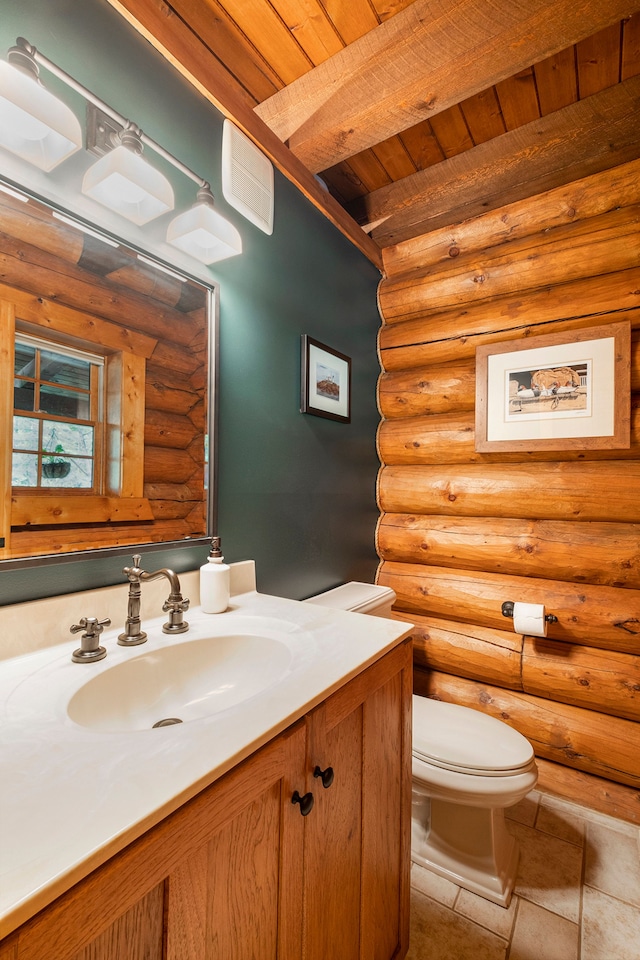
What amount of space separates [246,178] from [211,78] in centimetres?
26

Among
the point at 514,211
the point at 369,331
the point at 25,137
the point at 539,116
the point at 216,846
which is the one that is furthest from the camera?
the point at 369,331

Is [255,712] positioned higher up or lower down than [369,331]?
lower down

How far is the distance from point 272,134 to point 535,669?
7.80ft

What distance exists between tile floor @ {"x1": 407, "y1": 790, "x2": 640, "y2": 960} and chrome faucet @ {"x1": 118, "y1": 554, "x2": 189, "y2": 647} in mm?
1138

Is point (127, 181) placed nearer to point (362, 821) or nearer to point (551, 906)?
point (362, 821)

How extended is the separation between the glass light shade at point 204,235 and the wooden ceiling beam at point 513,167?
1.22m

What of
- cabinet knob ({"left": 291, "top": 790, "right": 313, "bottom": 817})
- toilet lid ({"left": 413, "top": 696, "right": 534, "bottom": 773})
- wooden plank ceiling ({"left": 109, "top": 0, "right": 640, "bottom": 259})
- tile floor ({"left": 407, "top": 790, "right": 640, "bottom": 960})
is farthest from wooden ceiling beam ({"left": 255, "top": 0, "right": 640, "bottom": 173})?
tile floor ({"left": 407, "top": 790, "right": 640, "bottom": 960})

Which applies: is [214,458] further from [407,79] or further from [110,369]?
[407,79]

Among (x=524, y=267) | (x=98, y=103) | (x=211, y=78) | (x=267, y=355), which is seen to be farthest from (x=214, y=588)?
(x=524, y=267)

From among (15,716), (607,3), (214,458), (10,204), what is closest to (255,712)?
(15,716)

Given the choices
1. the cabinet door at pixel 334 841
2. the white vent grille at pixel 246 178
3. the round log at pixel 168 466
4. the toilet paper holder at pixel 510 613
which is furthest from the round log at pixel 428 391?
the cabinet door at pixel 334 841

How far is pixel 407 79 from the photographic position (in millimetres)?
1447

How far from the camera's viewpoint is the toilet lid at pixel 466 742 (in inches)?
52.1

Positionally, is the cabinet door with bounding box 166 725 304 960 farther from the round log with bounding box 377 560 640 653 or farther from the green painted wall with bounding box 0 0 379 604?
the round log with bounding box 377 560 640 653
